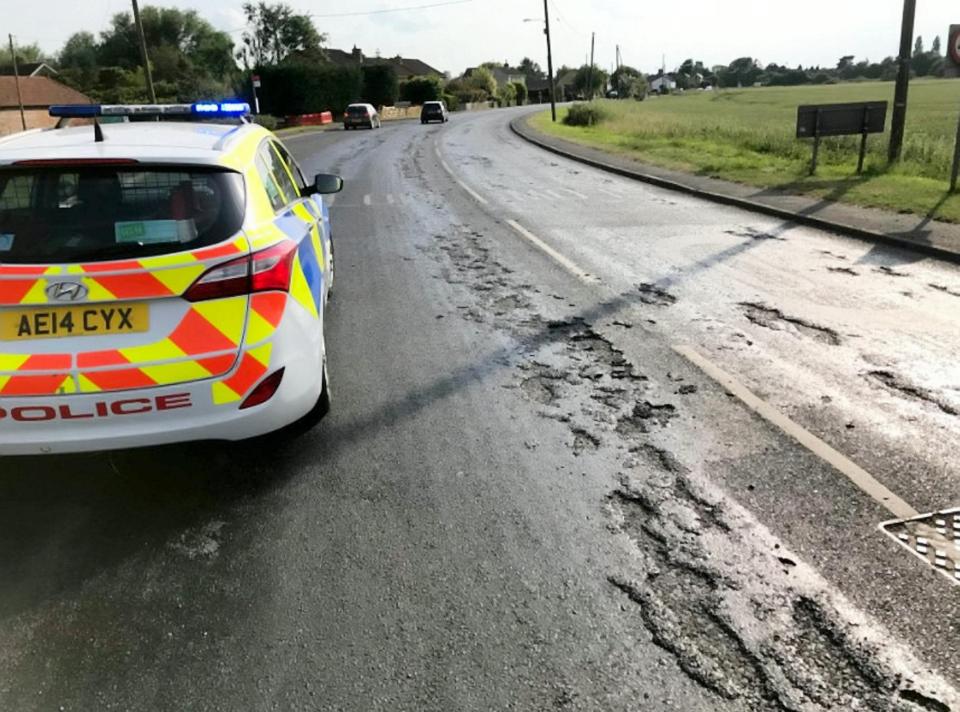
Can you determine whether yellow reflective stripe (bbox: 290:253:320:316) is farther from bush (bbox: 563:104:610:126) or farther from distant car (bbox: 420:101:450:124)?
distant car (bbox: 420:101:450:124)

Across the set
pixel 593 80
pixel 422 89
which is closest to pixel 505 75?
pixel 593 80

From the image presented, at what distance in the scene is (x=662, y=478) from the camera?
3.88 meters

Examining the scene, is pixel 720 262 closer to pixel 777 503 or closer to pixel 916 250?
pixel 916 250

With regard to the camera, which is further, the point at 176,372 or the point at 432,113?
the point at 432,113

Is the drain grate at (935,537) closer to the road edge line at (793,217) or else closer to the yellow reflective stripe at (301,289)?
the yellow reflective stripe at (301,289)

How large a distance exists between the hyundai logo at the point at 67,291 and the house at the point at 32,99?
2681 inches

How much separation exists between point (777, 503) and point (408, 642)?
1.83 meters

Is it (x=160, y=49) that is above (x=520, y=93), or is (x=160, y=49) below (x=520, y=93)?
above

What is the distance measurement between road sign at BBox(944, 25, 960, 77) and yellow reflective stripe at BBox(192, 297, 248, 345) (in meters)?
12.0

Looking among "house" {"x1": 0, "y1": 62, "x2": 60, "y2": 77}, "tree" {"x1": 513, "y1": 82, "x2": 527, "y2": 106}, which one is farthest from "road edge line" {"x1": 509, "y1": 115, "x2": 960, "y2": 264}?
"tree" {"x1": 513, "y1": 82, "x2": 527, "y2": 106}

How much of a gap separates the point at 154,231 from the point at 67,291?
45 centimetres

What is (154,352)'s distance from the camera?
10.9 ft

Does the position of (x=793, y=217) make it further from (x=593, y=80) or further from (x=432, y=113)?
(x=593, y=80)

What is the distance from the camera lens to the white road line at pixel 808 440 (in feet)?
11.7
